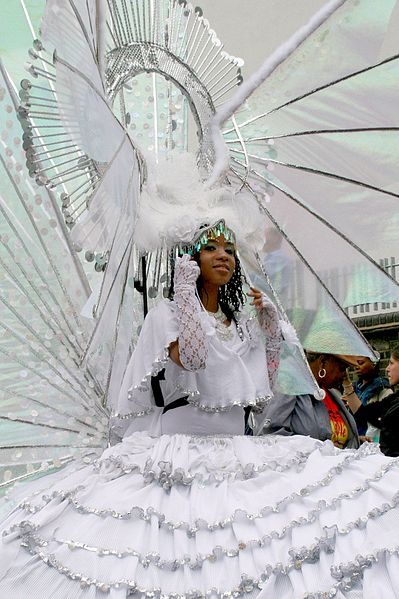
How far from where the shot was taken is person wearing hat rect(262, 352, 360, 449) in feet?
12.0

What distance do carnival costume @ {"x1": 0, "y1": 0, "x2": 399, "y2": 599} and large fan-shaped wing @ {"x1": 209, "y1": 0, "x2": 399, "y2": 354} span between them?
1 cm

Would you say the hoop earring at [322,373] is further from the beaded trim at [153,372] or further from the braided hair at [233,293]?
the beaded trim at [153,372]

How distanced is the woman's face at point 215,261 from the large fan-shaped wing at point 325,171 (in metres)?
0.40

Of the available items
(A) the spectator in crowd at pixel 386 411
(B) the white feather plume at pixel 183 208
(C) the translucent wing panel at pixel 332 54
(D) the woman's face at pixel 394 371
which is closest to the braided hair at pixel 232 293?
(B) the white feather plume at pixel 183 208

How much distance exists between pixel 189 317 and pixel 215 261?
34 cm

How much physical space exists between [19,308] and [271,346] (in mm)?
877

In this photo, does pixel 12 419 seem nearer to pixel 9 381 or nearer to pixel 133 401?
pixel 9 381

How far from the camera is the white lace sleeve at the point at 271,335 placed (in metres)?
3.01

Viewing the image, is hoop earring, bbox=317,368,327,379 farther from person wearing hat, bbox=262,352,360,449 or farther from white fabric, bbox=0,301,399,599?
white fabric, bbox=0,301,399,599

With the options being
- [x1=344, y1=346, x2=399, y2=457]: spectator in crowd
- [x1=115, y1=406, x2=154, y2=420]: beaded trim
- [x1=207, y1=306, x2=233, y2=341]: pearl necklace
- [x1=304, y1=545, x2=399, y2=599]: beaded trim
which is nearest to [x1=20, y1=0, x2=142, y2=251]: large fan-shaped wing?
[x1=207, y1=306, x2=233, y2=341]: pearl necklace

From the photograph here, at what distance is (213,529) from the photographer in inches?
85.9

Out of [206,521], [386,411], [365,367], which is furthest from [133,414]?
[365,367]

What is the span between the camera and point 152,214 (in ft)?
9.55

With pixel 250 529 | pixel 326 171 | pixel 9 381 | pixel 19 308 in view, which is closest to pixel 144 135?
pixel 326 171
